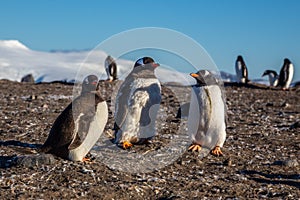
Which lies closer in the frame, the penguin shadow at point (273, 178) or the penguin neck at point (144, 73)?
the penguin shadow at point (273, 178)

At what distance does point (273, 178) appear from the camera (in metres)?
5.60

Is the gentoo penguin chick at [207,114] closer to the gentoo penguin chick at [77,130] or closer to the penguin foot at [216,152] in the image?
the penguin foot at [216,152]

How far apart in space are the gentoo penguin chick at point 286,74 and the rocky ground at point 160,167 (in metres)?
12.1

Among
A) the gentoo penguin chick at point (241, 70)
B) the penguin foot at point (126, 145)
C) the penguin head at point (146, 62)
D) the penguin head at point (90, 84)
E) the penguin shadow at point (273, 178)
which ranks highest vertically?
the gentoo penguin chick at point (241, 70)

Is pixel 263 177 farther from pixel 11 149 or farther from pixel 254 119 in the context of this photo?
pixel 254 119

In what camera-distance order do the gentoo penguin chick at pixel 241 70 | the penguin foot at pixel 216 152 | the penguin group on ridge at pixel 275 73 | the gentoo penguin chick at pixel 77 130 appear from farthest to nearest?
the gentoo penguin chick at pixel 241 70, the penguin group on ridge at pixel 275 73, the penguin foot at pixel 216 152, the gentoo penguin chick at pixel 77 130

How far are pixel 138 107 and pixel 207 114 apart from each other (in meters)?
0.83

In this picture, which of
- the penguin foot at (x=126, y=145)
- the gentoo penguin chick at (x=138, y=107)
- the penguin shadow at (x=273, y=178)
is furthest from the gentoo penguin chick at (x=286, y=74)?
the penguin shadow at (x=273, y=178)

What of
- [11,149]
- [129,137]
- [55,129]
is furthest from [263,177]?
[11,149]

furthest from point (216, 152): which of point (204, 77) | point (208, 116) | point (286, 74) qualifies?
→ point (286, 74)

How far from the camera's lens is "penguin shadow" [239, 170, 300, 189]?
544 centimetres

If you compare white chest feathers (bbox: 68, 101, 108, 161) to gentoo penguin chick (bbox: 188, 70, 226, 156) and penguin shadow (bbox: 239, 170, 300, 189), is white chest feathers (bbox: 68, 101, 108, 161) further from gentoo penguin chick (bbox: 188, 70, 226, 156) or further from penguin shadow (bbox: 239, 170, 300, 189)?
penguin shadow (bbox: 239, 170, 300, 189)

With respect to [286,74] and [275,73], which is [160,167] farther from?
[275,73]

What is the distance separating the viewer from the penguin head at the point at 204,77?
Result: 6684 mm
